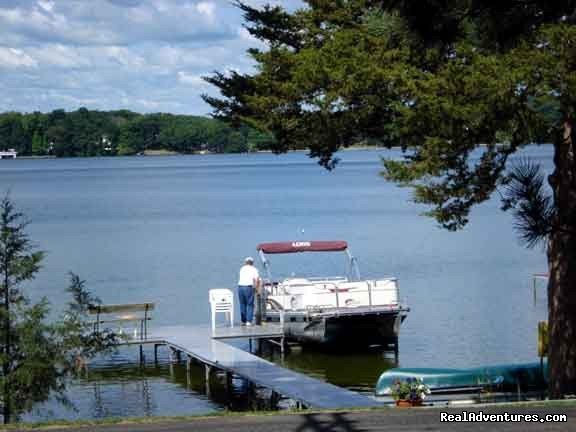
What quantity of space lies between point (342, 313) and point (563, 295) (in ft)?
30.5

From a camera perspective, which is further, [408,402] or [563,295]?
[563,295]

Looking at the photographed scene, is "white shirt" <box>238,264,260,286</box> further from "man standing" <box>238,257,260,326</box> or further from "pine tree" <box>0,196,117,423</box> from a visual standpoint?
"pine tree" <box>0,196,117,423</box>

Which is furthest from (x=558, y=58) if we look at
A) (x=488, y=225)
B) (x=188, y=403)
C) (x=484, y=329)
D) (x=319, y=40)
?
(x=488, y=225)

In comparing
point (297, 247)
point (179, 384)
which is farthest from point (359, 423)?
point (297, 247)

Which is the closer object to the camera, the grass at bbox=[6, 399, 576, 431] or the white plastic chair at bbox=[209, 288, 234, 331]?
the grass at bbox=[6, 399, 576, 431]

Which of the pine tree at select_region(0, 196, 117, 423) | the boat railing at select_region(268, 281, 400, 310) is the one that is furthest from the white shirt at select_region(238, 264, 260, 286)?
the pine tree at select_region(0, 196, 117, 423)

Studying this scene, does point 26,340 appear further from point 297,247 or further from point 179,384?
point 297,247

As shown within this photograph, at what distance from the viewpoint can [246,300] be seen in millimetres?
25047

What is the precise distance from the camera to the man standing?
24906 mm

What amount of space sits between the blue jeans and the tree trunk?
10.1 meters

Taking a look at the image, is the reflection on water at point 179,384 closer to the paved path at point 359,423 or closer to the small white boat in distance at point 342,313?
the small white boat in distance at point 342,313

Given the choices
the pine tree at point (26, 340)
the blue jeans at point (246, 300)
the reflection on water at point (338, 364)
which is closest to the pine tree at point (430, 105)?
the pine tree at point (26, 340)

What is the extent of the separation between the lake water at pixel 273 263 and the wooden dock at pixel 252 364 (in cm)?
60

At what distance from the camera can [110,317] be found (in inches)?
1075
